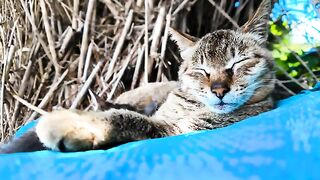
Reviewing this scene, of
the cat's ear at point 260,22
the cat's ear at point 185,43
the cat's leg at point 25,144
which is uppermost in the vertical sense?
the cat's ear at point 260,22

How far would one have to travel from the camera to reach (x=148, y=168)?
30.0 inches

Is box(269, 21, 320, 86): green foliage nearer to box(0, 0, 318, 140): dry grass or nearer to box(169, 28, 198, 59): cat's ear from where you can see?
box(0, 0, 318, 140): dry grass

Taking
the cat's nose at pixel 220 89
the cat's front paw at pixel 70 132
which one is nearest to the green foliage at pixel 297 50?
the cat's nose at pixel 220 89

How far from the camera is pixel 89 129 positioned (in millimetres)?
906

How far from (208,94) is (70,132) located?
324mm

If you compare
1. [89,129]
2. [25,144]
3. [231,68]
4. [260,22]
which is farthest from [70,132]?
[260,22]

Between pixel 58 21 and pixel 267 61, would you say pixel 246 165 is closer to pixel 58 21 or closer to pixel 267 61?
pixel 267 61

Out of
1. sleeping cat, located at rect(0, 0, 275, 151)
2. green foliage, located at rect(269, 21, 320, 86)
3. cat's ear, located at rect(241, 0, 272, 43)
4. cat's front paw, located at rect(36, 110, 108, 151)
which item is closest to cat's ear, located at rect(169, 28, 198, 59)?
sleeping cat, located at rect(0, 0, 275, 151)

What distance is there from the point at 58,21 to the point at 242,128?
0.97 meters

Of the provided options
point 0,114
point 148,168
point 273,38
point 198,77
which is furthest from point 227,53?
point 0,114

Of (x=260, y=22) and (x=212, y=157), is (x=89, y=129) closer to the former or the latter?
(x=212, y=157)

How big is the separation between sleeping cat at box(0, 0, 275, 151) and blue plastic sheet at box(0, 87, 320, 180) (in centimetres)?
11

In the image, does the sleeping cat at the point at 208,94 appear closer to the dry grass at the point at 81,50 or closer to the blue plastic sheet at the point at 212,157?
the blue plastic sheet at the point at 212,157

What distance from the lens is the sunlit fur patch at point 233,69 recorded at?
1.06 meters
